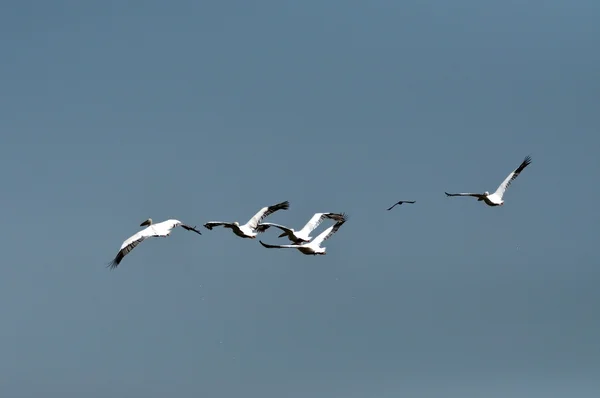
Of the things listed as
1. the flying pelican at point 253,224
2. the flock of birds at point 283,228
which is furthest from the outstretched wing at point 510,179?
the flying pelican at point 253,224

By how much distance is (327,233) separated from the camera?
65375 millimetres

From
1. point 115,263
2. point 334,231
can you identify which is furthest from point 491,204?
point 115,263

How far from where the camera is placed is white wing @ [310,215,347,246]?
63.8 meters

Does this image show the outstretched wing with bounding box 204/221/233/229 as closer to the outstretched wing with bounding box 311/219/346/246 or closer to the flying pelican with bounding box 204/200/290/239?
the flying pelican with bounding box 204/200/290/239

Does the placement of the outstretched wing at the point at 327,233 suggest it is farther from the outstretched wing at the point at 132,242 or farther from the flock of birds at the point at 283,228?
the outstretched wing at the point at 132,242

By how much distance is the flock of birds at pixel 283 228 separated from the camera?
55.7 metres

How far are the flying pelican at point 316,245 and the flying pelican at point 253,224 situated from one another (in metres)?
2.25

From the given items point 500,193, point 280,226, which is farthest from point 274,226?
point 500,193

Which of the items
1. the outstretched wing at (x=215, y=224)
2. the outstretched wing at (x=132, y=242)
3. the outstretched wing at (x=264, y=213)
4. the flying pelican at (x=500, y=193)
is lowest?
the outstretched wing at (x=132, y=242)

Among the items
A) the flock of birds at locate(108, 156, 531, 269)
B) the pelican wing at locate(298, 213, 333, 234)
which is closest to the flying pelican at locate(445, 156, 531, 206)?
the flock of birds at locate(108, 156, 531, 269)

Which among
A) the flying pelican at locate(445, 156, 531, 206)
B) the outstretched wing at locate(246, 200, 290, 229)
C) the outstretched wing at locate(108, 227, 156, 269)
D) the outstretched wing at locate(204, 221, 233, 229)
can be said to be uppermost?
the flying pelican at locate(445, 156, 531, 206)

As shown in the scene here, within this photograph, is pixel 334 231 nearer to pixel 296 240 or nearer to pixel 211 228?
pixel 296 240

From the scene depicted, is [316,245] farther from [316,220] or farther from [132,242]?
[132,242]

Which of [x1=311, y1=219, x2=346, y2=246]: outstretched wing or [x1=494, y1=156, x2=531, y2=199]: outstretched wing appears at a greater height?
[x1=494, y1=156, x2=531, y2=199]: outstretched wing
